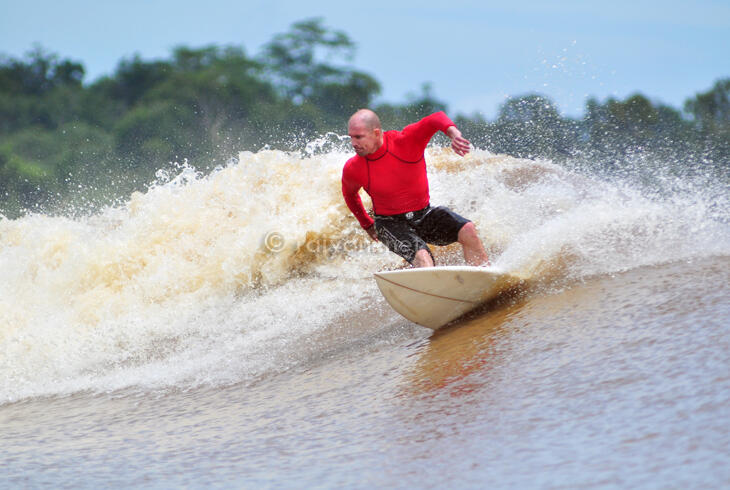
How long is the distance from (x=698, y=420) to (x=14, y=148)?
41.1 m

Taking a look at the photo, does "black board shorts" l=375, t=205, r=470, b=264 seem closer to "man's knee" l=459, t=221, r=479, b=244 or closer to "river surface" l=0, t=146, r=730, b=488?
"man's knee" l=459, t=221, r=479, b=244

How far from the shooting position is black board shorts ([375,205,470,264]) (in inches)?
228

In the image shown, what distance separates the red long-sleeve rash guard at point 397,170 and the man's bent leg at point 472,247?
1.09 feet

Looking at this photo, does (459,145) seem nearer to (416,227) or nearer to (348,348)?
(416,227)

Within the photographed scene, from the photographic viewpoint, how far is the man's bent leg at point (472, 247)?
5715 millimetres

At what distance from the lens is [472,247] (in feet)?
18.8

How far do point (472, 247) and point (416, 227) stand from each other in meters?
0.41

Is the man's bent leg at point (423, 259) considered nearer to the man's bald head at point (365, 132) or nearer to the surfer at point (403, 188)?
the surfer at point (403, 188)

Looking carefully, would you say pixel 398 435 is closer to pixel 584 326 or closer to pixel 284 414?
pixel 284 414

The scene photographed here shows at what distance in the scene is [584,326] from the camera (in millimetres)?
4633

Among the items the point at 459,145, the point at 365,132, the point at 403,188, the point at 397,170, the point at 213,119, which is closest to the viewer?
the point at 459,145

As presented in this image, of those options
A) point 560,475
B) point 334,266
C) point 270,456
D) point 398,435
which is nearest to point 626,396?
point 560,475

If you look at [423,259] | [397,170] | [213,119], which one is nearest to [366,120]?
[397,170]

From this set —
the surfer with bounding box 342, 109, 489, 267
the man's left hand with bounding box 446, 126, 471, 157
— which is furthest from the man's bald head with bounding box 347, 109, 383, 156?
the man's left hand with bounding box 446, 126, 471, 157
